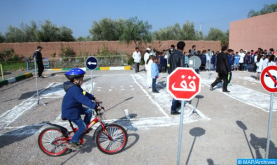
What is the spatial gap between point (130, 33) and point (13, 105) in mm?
17343

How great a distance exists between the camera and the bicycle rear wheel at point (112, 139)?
3957mm

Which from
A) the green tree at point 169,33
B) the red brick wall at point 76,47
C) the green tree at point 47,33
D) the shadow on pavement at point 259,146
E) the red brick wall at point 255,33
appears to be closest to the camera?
the shadow on pavement at point 259,146

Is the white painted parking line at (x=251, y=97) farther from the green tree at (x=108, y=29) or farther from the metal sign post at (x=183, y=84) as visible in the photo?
the green tree at (x=108, y=29)

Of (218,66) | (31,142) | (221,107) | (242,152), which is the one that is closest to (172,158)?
(242,152)

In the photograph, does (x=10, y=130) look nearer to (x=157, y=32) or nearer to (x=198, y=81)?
(x=198, y=81)

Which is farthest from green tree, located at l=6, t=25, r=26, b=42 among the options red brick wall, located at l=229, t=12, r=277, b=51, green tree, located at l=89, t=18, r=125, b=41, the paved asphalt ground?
red brick wall, located at l=229, t=12, r=277, b=51

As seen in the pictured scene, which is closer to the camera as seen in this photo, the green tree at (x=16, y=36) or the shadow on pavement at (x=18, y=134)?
the shadow on pavement at (x=18, y=134)

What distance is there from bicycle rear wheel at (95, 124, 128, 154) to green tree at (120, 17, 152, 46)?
65.7ft

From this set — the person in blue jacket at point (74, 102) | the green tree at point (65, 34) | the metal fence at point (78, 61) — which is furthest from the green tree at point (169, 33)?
the person in blue jacket at point (74, 102)

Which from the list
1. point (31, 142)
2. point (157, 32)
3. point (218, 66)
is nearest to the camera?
point (31, 142)

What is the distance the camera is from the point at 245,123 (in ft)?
18.0

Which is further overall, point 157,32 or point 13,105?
point 157,32

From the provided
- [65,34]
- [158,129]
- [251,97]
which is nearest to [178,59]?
[158,129]

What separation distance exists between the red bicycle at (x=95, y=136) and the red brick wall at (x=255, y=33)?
69.1 ft
